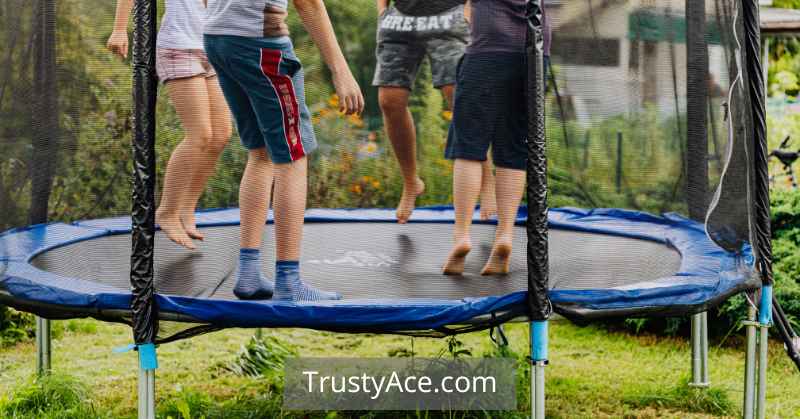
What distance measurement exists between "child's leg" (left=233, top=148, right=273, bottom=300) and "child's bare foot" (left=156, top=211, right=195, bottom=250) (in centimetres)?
13

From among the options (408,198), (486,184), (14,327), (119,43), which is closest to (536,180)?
(486,184)

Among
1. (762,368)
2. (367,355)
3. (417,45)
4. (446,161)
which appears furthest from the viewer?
(367,355)

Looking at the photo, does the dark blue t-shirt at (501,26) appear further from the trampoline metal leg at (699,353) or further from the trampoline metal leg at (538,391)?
the trampoline metal leg at (699,353)

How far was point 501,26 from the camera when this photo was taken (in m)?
2.20

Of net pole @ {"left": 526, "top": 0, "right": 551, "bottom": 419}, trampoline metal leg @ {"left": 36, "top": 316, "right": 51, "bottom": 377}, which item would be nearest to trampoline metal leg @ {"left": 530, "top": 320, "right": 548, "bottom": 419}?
net pole @ {"left": 526, "top": 0, "right": 551, "bottom": 419}

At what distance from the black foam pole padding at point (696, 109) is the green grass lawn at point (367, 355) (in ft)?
2.55

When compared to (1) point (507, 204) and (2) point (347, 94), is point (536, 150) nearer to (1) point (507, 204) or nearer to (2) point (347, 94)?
(1) point (507, 204)

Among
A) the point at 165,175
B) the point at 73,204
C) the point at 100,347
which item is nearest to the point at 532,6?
the point at 165,175

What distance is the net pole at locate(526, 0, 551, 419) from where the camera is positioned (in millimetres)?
1989

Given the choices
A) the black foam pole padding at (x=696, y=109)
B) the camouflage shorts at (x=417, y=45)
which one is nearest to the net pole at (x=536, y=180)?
the camouflage shorts at (x=417, y=45)

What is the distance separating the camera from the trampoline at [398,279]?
6.73 feet

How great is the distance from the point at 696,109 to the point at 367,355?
168 centimetres

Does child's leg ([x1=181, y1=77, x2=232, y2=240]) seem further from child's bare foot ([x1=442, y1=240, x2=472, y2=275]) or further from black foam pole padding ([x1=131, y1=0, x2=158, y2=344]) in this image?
child's bare foot ([x1=442, y1=240, x2=472, y2=275])

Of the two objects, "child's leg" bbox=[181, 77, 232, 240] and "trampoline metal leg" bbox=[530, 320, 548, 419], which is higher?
"child's leg" bbox=[181, 77, 232, 240]
